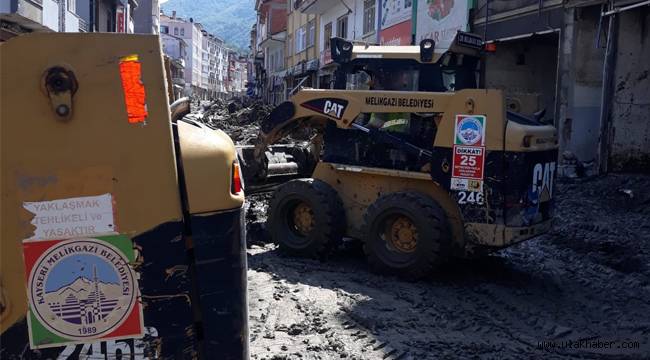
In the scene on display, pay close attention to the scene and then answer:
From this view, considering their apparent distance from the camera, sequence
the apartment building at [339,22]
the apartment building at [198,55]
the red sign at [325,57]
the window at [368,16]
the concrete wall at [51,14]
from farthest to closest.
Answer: the apartment building at [198,55] < the red sign at [325,57] < the apartment building at [339,22] < the window at [368,16] < the concrete wall at [51,14]

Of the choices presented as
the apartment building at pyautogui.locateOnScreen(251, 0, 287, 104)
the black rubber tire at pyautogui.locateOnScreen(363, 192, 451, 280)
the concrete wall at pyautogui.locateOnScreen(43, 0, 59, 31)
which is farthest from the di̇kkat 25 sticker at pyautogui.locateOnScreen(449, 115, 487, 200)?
the apartment building at pyautogui.locateOnScreen(251, 0, 287, 104)

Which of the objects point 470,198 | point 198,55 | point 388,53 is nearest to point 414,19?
point 388,53

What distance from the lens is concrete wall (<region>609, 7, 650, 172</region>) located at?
10.7 metres

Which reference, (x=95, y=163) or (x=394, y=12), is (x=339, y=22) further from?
(x=95, y=163)

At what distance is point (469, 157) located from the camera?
6000mm

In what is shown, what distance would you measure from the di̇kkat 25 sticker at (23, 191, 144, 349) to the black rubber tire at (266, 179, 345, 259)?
477 centimetres

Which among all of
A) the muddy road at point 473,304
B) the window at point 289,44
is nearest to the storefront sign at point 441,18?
the muddy road at point 473,304

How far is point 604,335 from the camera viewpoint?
5.04 meters

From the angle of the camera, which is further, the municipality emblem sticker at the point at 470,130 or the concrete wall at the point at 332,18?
the concrete wall at the point at 332,18

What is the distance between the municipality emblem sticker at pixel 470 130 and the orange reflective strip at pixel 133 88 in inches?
168

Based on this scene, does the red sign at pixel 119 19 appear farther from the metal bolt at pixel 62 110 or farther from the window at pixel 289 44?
the metal bolt at pixel 62 110

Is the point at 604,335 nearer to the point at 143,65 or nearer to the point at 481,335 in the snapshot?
the point at 481,335

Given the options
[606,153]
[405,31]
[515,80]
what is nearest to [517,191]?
[606,153]

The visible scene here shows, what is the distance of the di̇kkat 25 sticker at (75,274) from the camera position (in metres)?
2.14
